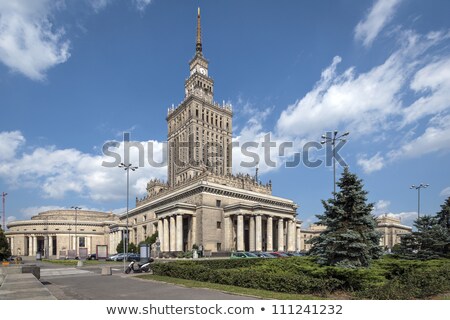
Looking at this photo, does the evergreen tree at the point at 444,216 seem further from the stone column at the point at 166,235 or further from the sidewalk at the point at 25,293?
the stone column at the point at 166,235

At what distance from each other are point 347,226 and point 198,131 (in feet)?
242

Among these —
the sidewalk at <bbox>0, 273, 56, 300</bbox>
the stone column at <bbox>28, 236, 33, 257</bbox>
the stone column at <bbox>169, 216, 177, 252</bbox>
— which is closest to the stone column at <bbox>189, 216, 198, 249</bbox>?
the stone column at <bbox>169, 216, 177, 252</bbox>

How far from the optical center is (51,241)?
11144 cm

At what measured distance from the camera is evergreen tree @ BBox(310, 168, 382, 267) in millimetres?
19547

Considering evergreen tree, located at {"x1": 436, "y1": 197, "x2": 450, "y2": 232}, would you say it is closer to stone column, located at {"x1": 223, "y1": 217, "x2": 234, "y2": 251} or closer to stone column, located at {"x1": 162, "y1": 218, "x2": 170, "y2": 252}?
stone column, located at {"x1": 223, "y1": 217, "x2": 234, "y2": 251}

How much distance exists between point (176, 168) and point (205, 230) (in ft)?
118

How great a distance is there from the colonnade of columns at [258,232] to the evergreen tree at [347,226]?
3863cm

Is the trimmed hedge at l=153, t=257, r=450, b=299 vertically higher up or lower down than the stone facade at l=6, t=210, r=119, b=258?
higher up

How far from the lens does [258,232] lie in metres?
61.6

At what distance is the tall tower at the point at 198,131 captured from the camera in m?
90.6

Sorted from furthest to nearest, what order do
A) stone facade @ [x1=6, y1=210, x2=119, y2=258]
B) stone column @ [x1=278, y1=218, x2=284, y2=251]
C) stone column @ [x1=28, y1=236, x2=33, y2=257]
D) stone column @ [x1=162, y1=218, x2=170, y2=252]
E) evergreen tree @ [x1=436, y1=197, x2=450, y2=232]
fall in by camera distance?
stone facade @ [x1=6, y1=210, x2=119, y2=258]
stone column @ [x1=28, y1=236, x2=33, y2=257]
stone column @ [x1=278, y1=218, x2=284, y2=251]
stone column @ [x1=162, y1=218, x2=170, y2=252]
evergreen tree @ [x1=436, y1=197, x2=450, y2=232]

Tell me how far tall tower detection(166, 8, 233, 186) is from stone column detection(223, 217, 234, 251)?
2324 centimetres

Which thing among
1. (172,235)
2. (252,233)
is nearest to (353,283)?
(252,233)

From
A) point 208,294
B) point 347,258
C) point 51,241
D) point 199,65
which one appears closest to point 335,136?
point 347,258
